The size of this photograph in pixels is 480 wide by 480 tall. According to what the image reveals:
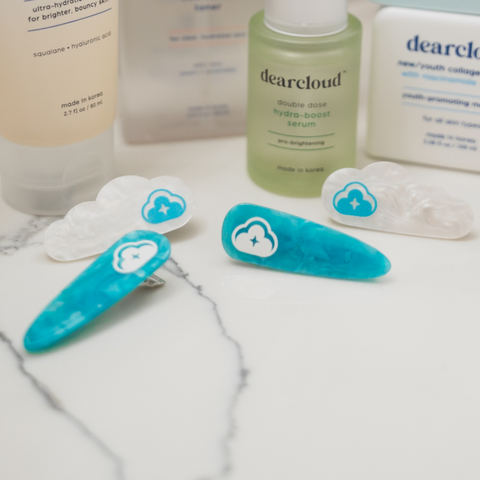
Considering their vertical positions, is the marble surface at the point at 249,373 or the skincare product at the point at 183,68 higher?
the skincare product at the point at 183,68

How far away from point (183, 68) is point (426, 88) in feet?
A: 0.74

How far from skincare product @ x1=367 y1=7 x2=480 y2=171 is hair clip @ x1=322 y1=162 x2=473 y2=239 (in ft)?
0.32

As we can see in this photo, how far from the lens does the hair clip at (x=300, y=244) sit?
0.50 m

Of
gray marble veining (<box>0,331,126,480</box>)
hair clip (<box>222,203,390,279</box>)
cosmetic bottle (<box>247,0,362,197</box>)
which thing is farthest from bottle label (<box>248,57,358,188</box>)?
gray marble veining (<box>0,331,126,480</box>)

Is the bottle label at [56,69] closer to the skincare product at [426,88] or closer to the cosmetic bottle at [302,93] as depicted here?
the cosmetic bottle at [302,93]

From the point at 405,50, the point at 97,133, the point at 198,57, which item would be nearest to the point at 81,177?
the point at 97,133

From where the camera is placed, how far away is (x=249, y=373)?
430 mm

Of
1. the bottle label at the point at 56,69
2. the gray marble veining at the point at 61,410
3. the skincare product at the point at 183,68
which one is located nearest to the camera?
the gray marble veining at the point at 61,410

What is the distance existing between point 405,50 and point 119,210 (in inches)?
10.9

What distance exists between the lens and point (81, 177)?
1.89 feet

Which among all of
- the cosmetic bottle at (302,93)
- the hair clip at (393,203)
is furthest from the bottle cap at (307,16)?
the hair clip at (393,203)

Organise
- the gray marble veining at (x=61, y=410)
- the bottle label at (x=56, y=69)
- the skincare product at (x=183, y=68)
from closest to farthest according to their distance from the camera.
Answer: the gray marble veining at (x=61, y=410) < the bottle label at (x=56, y=69) < the skincare product at (x=183, y=68)

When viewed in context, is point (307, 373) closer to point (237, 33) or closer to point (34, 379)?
point (34, 379)

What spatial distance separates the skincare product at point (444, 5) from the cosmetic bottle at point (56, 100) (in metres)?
0.23
